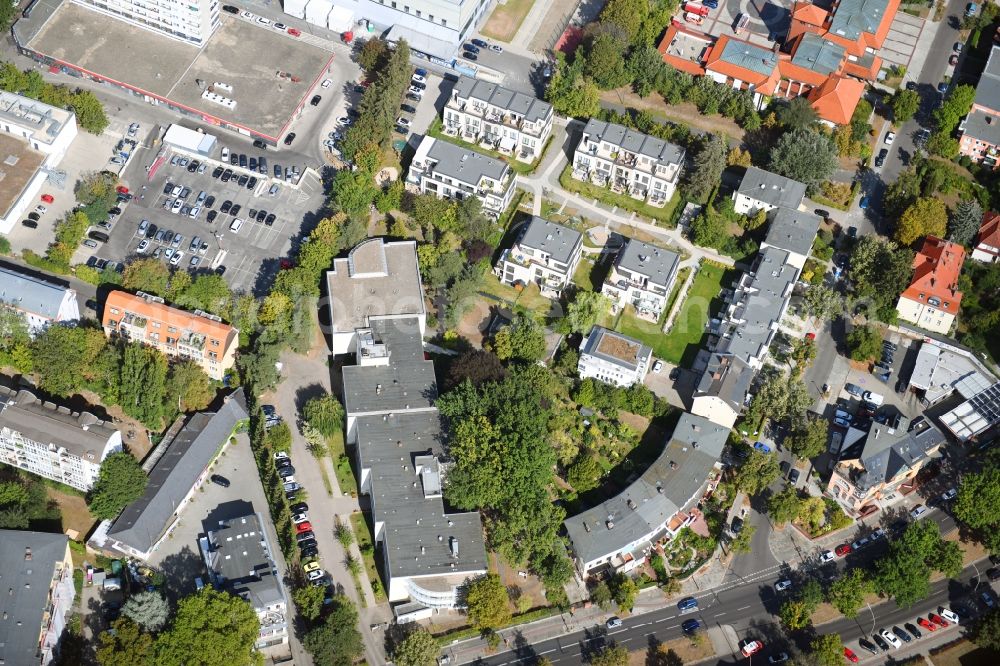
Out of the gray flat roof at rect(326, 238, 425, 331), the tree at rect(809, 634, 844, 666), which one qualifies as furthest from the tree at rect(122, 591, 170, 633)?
the tree at rect(809, 634, 844, 666)

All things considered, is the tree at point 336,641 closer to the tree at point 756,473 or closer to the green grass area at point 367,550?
the green grass area at point 367,550

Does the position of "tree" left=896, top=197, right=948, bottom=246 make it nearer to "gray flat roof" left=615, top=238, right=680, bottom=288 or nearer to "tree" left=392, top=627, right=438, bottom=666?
"gray flat roof" left=615, top=238, right=680, bottom=288

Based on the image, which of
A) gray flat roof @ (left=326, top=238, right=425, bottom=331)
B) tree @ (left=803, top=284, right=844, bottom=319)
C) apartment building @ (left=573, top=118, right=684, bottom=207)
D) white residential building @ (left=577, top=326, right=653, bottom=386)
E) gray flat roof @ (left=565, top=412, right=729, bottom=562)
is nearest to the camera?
gray flat roof @ (left=565, top=412, right=729, bottom=562)

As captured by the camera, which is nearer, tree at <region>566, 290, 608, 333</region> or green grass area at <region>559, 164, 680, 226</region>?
tree at <region>566, 290, 608, 333</region>

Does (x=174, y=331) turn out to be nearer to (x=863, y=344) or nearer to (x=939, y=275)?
Answer: (x=863, y=344)

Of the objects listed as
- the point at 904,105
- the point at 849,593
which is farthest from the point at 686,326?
the point at 904,105

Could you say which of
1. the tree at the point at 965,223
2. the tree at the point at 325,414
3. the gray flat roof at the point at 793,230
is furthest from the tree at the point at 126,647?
the tree at the point at 965,223
